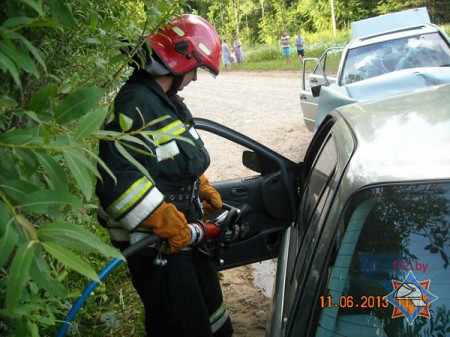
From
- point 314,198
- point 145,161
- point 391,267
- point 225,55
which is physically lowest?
point 225,55

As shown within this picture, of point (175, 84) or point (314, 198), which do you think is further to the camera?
point (175, 84)

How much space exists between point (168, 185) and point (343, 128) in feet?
2.90

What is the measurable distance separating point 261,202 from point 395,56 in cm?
412

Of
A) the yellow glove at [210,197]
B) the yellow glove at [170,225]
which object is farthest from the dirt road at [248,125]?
the yellow glove at [170,225]

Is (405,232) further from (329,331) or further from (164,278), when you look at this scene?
(164,278)

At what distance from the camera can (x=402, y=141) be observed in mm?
1867

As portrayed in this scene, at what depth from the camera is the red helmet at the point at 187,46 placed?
2.66 metres

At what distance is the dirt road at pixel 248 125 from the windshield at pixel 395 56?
1.84m

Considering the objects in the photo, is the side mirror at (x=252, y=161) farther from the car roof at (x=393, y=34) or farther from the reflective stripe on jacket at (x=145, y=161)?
the car roof at (x=393, y=34)

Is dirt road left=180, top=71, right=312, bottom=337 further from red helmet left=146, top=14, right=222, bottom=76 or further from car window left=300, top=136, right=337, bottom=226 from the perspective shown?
red helmet left=146, top=14, right=222, bottom=76

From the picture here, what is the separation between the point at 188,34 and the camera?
2756 mm

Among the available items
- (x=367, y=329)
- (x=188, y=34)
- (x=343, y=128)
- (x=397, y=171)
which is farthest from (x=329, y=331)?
(x=188, y=34)

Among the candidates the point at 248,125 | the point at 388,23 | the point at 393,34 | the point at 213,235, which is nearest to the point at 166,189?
the point at 213,235

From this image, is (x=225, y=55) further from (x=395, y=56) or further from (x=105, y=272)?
(x=105, y=272)
